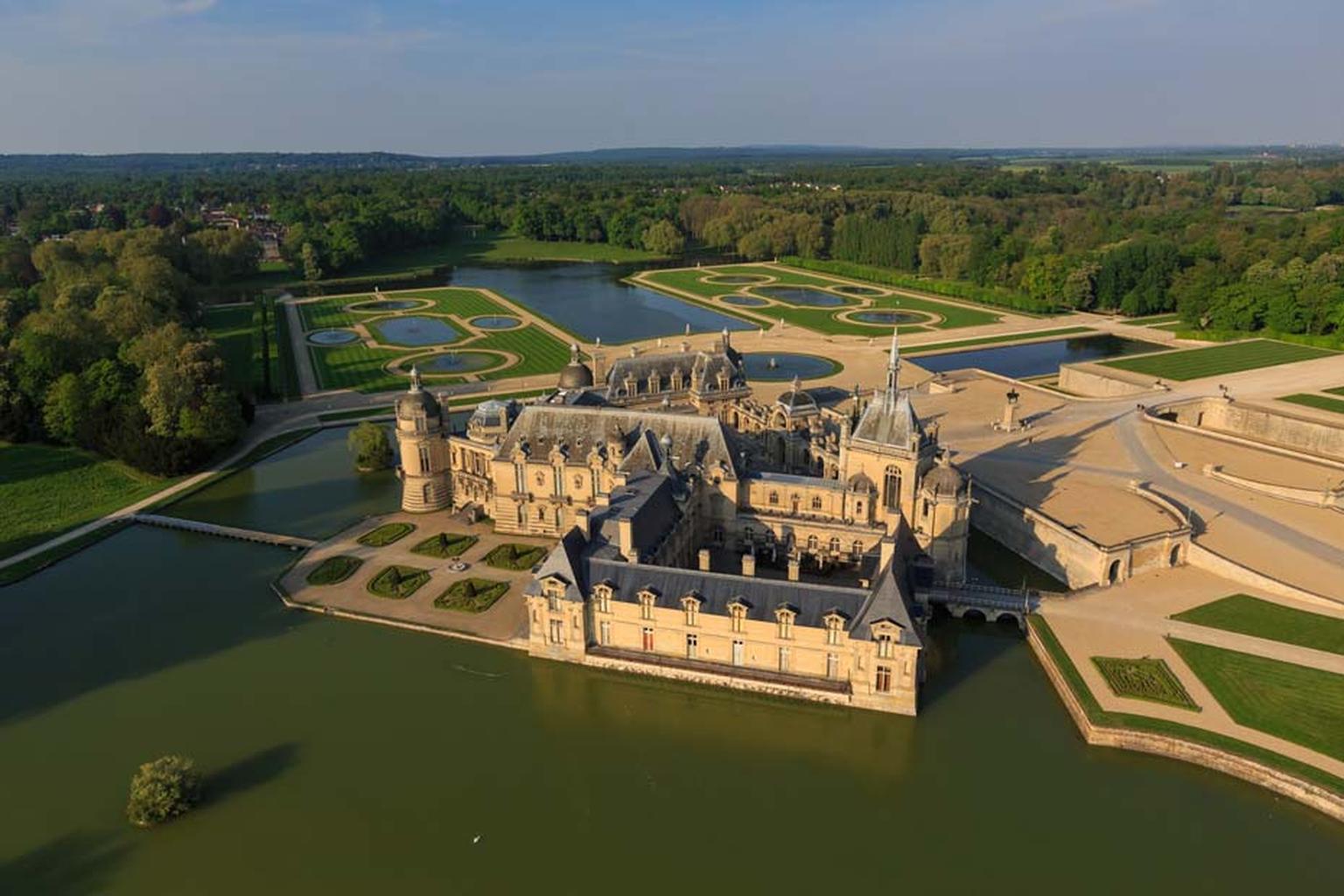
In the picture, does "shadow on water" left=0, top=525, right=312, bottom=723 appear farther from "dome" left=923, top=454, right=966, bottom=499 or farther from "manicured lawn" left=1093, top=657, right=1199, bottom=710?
"manicured lawn" left=1093, top=657, right=1199, bottom=710

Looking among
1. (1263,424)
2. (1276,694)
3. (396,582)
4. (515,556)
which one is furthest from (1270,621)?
(396,582)

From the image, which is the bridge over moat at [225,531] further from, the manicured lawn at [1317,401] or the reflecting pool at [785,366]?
the manicured lawn at [1317,401]

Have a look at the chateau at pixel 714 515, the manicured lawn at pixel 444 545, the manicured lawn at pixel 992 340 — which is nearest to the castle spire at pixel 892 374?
the chateau at pixel 714 515

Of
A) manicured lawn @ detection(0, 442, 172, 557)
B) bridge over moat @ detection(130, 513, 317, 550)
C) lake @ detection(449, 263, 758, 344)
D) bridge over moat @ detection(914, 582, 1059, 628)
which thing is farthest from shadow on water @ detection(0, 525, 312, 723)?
lake @ detection(449, 263, 758, 344)

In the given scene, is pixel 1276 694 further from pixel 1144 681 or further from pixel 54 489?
pixel 54 489

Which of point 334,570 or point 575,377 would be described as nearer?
point 334,570

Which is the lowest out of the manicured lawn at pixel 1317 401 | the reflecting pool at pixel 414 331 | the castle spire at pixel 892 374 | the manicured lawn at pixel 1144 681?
the manicured lawn at pixel 1144 681

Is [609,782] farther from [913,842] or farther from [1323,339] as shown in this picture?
[1323,339]
